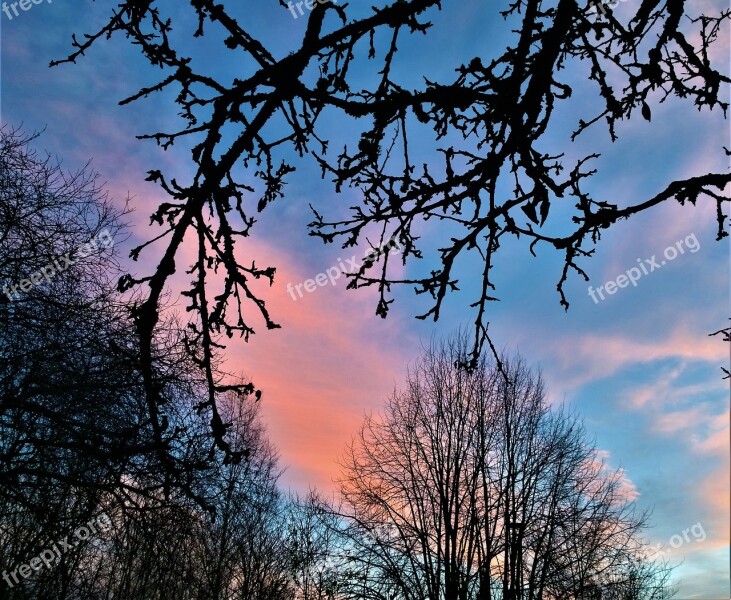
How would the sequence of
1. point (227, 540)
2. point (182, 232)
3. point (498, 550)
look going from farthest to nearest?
point (227, 540) → point (498, 550) → point (182, 232)

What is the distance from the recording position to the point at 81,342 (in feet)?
29.7

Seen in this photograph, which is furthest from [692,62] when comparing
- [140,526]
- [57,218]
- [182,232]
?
[57,218]

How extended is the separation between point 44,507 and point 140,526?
1539mm

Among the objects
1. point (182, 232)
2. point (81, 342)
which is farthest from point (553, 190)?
point (81, 342)

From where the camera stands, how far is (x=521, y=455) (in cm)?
1641

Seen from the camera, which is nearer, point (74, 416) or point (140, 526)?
point (140, 526)

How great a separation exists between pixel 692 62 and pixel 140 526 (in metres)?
8.05

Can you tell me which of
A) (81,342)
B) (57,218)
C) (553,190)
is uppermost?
(57,218)

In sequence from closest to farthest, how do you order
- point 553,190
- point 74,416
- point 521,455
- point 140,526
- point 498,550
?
point 553,190, point 140,526, point 74,416, point 498,550, point 521,455

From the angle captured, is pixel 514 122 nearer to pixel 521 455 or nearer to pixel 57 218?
pixel 57 218

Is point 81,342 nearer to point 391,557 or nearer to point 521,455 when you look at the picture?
point 391,557

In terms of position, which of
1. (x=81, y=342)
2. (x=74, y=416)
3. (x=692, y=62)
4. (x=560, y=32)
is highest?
(x=81, y=342)

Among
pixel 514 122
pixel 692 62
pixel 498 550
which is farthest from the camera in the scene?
pixel 498 550

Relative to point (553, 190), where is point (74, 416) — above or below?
above
